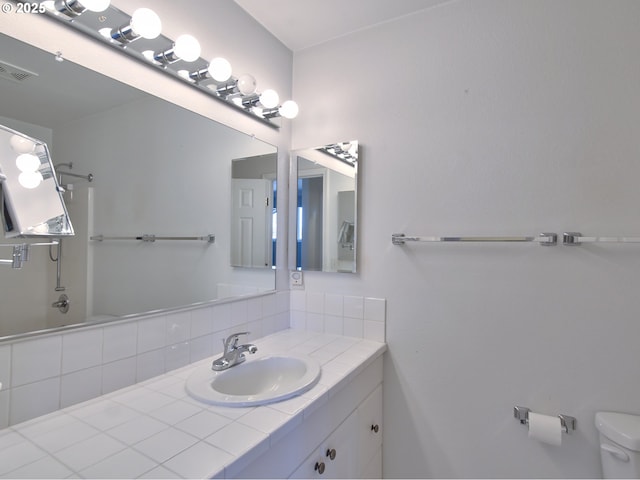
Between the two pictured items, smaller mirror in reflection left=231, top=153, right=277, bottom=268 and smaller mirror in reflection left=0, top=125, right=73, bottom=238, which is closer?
smaller mirror in reflection left=0, top=125, right=73, bottom=238

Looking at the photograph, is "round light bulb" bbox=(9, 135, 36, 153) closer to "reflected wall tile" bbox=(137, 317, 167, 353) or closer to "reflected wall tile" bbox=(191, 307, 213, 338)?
"reflected wall tile" bbox=(137, 317, 167, 353)

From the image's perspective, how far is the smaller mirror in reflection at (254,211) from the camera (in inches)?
63.1

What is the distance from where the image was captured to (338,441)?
121cm

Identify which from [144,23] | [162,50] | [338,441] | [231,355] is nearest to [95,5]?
[144,23]

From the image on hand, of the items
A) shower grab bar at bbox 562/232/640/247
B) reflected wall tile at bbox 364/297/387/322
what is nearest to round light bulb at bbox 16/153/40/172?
reflected wall tile at bbox 364/297/387/322

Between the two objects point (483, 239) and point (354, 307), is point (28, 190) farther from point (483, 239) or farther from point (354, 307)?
point (483, 239)

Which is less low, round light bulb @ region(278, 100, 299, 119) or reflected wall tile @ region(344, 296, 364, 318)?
round light bulb @ region(278, 100, 299, 119)

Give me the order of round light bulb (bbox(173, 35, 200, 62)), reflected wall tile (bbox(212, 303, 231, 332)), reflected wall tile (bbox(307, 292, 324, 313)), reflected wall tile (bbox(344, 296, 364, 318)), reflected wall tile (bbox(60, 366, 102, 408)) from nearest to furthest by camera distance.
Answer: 1. reflected wall tile (bbox(60, 366, 102, 408))
2. round light bulb (bbox(173, 35, 200, 62))
3. reflected wall tile (bbox(212, 303, 231, 332))
4. reflected wall tile (bbox(344, 296, 364, 318))
5. reflected wall tile (bbox(307, 292, 324, 313))

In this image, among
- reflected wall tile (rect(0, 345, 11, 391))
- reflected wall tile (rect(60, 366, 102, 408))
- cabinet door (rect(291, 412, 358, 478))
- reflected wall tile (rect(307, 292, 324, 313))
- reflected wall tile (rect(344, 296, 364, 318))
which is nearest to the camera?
reflected wall tile (rect(0, 345, 11, 391))

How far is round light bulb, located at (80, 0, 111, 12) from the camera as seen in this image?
916mm

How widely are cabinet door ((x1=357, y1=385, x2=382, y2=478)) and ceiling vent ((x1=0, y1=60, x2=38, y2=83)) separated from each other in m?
1.60

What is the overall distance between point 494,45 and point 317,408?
1.63 meters

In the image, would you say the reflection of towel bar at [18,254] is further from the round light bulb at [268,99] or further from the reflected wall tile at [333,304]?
the reflected wall tile at [333,304]

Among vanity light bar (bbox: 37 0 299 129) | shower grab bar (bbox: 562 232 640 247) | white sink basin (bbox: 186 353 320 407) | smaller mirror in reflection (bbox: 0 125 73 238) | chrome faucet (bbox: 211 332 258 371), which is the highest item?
vanity light bar (bbox: 37 0 299 129)
